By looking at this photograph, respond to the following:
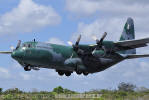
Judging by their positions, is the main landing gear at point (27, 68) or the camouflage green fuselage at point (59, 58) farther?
the main landing gear at point (27, 68)

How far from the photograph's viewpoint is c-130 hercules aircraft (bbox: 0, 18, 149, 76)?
168 feet

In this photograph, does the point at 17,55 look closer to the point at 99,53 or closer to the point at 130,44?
the point at 99,53

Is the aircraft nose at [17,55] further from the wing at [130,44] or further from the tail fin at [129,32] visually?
the tail fin at [129,32]

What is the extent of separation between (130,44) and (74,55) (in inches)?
316

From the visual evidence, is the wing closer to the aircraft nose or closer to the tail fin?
the tail fin

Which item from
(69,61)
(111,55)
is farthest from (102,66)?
(69,61)

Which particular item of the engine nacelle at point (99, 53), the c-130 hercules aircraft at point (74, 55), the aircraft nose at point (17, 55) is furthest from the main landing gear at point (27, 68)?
the engine nacelle at point (99, 53)

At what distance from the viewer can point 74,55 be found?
54594 millimetres

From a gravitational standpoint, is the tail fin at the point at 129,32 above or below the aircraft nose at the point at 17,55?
above

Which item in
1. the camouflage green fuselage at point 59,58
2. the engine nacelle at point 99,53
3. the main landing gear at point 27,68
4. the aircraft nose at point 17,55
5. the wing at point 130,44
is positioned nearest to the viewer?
the aircraft nose at point 17,55

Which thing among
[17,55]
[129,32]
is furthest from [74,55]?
[129,32]

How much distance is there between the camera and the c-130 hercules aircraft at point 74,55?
5125 cm

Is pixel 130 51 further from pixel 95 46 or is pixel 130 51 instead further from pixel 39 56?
pixel 39 56

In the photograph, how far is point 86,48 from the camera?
55062 millimetres
